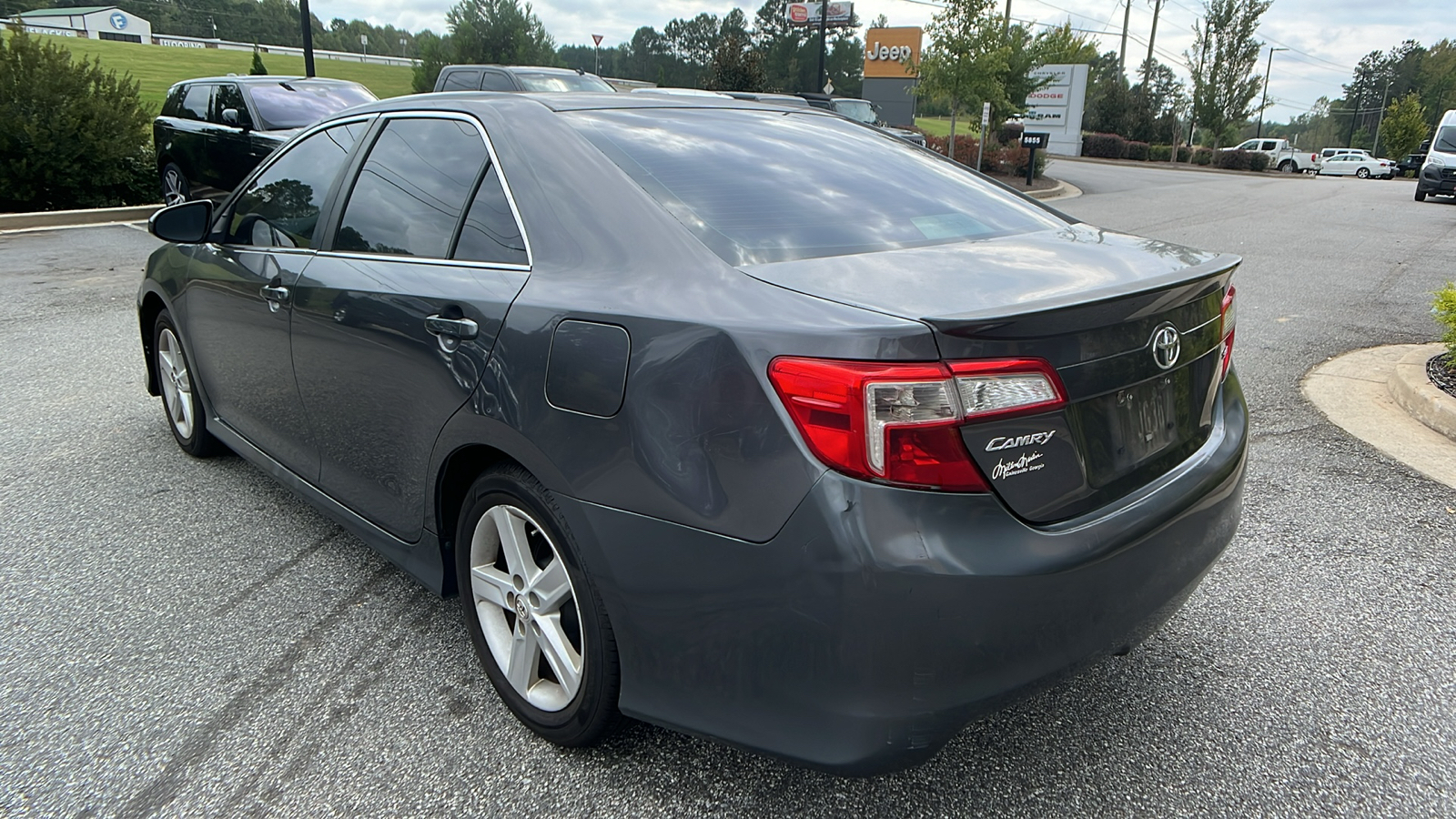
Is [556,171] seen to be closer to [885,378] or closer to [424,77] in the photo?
[885,378]

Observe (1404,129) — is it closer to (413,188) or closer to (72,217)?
(72,217)

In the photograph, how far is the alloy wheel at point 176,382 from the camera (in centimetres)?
432

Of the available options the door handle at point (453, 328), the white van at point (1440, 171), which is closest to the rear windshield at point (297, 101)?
the door handle at point (453, 328)

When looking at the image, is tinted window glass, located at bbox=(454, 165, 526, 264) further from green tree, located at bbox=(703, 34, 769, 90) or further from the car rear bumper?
green tree, located at bbox=(703, 34, 769, 90)

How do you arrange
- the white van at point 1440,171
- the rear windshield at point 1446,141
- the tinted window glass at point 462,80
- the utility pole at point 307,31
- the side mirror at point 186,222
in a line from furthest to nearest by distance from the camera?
the rear windshield at point 1446,141 → the white van at point 1440,171 → the utility pole at point 307,31 → the tinted window glass at point 462,80 → the side mirror at point 186,222

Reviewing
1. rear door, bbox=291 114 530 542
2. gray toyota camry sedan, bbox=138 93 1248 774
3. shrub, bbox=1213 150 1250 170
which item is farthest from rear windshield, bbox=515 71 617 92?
shrub, bbox=1213 150 1250 170

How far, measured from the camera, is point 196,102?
39.1 ft

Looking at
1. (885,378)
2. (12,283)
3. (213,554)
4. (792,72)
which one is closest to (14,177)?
(12,283)

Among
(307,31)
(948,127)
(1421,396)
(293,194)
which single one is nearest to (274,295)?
(293,194)

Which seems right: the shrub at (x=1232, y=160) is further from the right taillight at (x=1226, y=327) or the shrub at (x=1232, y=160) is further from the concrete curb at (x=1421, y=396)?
the right taillight at (x=1226, y=327)

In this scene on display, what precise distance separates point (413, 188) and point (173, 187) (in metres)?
11.8

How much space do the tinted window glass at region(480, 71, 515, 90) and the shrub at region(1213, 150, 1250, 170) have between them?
4201 cm

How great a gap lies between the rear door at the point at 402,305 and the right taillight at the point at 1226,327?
5.75 feet

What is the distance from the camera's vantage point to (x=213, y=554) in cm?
353
